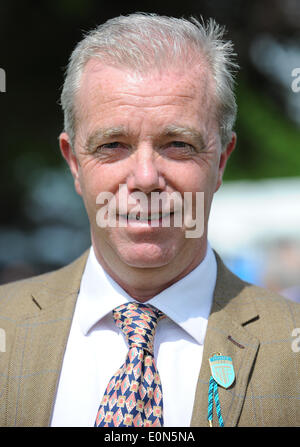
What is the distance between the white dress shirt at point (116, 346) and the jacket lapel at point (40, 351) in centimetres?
5

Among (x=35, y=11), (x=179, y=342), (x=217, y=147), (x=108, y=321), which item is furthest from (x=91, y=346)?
(x=35, y=11)

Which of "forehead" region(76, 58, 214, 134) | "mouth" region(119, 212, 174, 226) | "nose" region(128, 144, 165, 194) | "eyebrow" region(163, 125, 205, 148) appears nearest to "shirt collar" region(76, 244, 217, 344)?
"mouth" region(119, 212, 174, 226)

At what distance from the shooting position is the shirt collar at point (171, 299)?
2.25m

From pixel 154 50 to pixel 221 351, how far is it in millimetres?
1206

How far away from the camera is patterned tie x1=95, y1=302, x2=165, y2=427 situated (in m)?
2.00

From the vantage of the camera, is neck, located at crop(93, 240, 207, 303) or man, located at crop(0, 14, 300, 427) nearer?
man, located at crop(0, 14, 300, 427)

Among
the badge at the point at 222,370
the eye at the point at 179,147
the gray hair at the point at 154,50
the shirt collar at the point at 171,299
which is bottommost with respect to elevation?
the badge at the point at 222,370

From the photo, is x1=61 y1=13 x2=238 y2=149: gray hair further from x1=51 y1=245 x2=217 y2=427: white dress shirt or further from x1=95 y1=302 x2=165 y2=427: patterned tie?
x1=95 y1=302 x2=165 y2=427: patterned tie

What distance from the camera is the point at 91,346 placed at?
223 centimetres

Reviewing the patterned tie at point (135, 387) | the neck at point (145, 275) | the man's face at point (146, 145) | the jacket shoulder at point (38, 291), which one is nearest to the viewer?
the patterned tie at point (135, 387)

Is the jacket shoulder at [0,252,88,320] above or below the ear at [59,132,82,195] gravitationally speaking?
below

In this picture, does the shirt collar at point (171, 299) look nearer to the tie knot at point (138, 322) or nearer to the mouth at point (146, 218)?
the tie knot at point (138, 322)

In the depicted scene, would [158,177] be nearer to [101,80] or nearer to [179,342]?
[101,80]

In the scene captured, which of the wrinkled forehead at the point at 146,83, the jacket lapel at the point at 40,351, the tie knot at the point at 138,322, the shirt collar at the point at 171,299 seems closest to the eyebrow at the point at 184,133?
the wrinkled forehead at the point at 146,83
